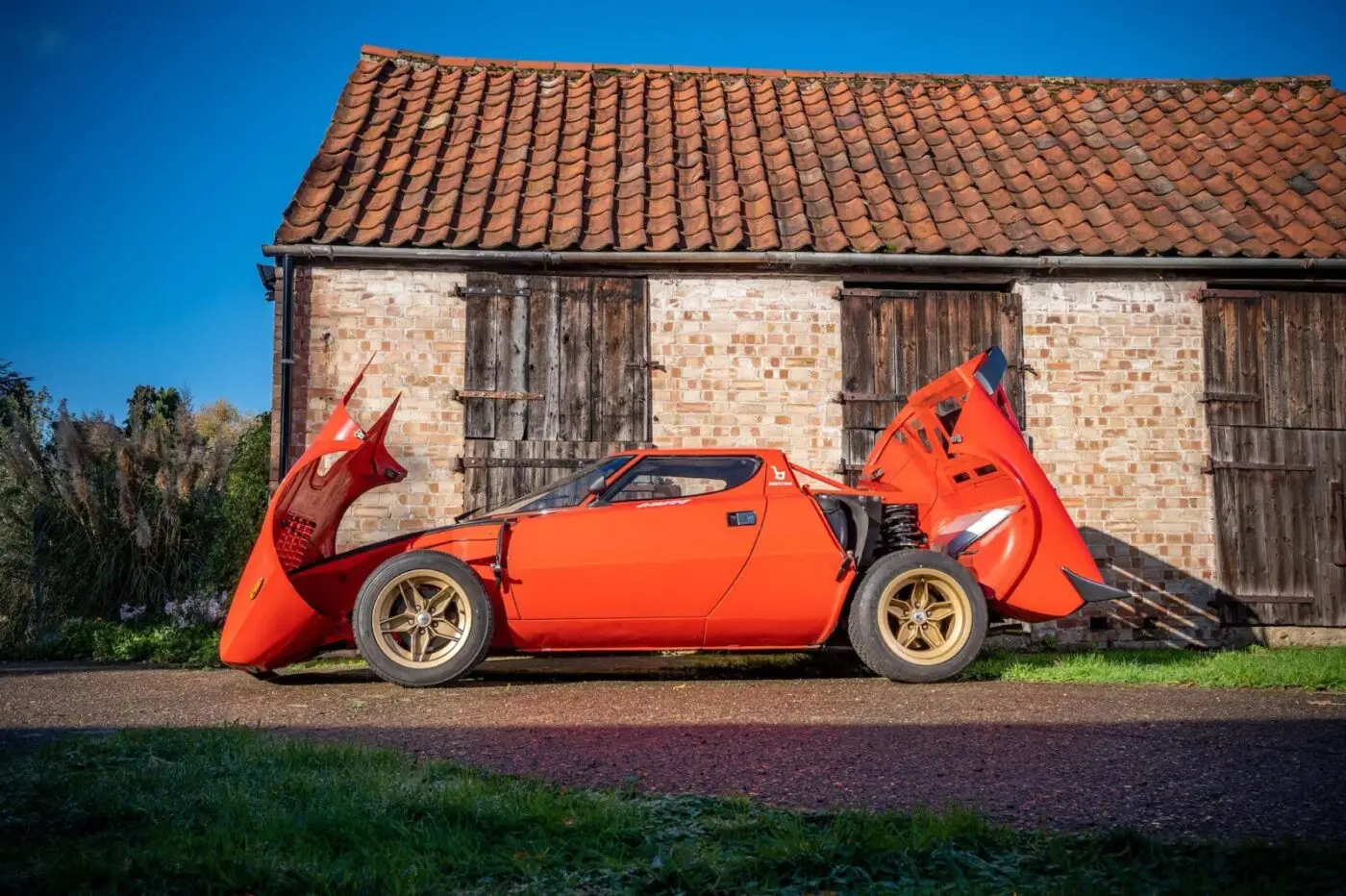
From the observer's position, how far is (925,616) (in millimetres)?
6684

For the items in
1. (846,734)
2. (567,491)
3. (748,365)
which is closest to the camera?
(846,734)

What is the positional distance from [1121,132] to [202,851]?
11.9 meters

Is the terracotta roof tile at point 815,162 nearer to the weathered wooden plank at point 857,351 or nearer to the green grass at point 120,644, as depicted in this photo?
the weathered wooden plank at point 857,351

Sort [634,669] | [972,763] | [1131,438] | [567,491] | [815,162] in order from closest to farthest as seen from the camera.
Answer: [972,763], [567,491], [634,669], [1131,438], [815,162]

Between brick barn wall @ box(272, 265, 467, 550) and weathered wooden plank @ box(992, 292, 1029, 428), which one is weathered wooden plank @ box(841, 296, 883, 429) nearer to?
weathered wooden plank @ box(992, 292, 1029, 428)

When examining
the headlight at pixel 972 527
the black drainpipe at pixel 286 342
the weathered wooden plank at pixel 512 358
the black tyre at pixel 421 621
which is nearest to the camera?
the black tyre at pixel 421 621

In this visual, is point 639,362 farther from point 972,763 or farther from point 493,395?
point 972,763

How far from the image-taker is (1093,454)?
9.75 m

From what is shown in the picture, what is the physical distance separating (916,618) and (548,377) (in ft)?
14.2

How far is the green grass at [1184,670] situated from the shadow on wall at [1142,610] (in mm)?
1114

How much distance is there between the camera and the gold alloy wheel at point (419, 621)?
250 inches

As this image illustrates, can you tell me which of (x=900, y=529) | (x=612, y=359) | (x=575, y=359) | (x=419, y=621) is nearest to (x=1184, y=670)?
(x=900, y=529)

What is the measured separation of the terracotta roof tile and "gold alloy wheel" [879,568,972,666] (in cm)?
402

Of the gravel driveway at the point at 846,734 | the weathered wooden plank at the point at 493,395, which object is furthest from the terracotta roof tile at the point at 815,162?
the gravel driveway at the point at 846,734
